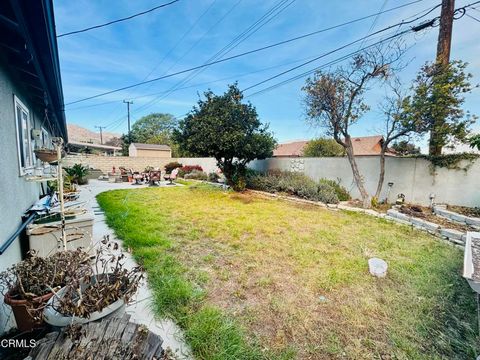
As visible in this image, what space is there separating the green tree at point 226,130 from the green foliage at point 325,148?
10.8 meters

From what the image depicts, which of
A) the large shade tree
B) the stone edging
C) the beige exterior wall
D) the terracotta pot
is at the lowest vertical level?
the stone edging

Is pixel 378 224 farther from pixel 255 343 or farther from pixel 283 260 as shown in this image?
pixel 255 343

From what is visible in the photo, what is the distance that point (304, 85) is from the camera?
772 cm

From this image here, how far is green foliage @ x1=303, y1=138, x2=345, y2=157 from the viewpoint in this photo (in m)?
19.0

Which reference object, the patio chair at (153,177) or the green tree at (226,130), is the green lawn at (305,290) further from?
the patio chair at (153,177)

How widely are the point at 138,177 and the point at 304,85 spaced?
10566mm

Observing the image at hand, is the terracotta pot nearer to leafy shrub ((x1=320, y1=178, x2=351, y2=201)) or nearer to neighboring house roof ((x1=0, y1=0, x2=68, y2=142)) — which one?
neighboring house roof ((x1=0, y1=0, x2=68, y2=142))

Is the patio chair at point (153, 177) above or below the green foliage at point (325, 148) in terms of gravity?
below

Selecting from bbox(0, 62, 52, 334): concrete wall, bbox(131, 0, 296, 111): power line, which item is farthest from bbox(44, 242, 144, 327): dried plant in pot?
bbox(131, 0, 296, 111): power line

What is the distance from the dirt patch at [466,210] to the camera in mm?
5336

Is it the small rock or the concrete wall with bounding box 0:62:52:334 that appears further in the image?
the small rock

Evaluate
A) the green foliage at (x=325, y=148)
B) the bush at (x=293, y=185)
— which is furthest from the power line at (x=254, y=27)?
the green foliage at (x=325, y=148)

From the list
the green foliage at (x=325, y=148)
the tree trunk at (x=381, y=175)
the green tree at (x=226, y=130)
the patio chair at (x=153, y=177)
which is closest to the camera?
the tree trunk at (x=381, y=175)

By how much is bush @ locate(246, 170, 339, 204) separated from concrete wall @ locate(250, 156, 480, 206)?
0.73 m
